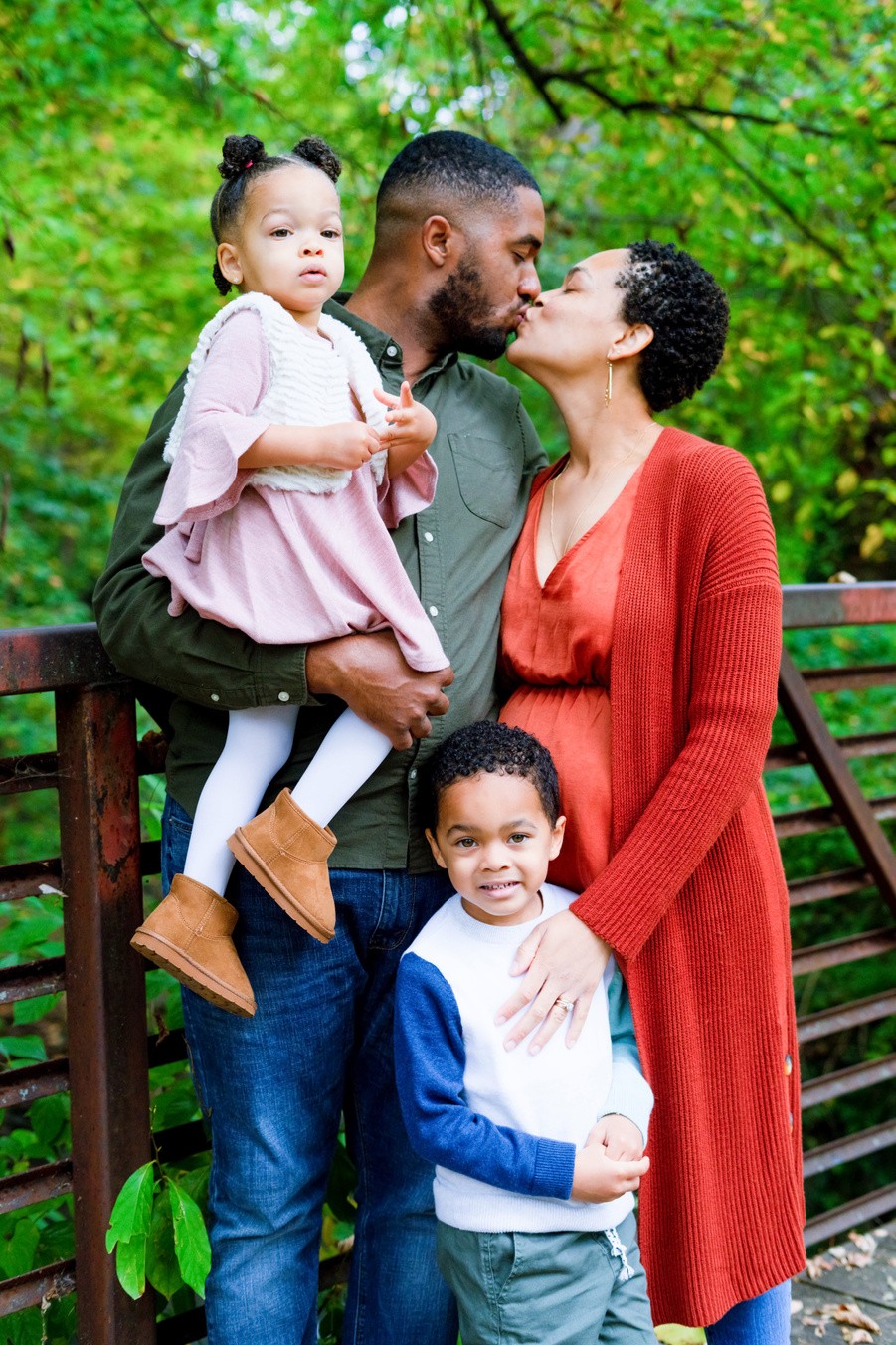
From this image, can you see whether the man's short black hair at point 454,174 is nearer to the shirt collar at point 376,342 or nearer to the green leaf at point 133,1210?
the shirt collar at point 376,342

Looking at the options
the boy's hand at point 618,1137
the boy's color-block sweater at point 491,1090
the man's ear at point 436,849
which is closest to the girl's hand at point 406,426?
the man's ear at point 436,849

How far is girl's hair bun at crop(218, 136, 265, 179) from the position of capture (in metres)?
1.87

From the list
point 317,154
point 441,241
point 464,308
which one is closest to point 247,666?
point 317,154

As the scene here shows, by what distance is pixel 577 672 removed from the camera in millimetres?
2033

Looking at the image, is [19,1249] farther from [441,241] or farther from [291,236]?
[441,241]

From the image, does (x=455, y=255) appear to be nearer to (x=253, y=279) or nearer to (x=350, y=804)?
(x=253, y=279)

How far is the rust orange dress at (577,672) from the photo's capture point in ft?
6.48

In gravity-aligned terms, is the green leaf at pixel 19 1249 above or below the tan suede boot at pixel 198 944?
below

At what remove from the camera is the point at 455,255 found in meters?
2.38

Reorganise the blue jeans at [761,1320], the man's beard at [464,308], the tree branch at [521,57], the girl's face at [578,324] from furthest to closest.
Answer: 1. the tree branch at [521,57]
2. the man's beard at [464,308]
3. the girl's face at [578,324]
4. the blue jeans at [761,1320]

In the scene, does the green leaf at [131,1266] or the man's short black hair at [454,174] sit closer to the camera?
the green leaf at [131,1266]

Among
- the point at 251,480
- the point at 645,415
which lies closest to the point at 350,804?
the point at 251,480

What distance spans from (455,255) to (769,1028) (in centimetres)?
172

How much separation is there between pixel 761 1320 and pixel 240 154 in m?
2.36
